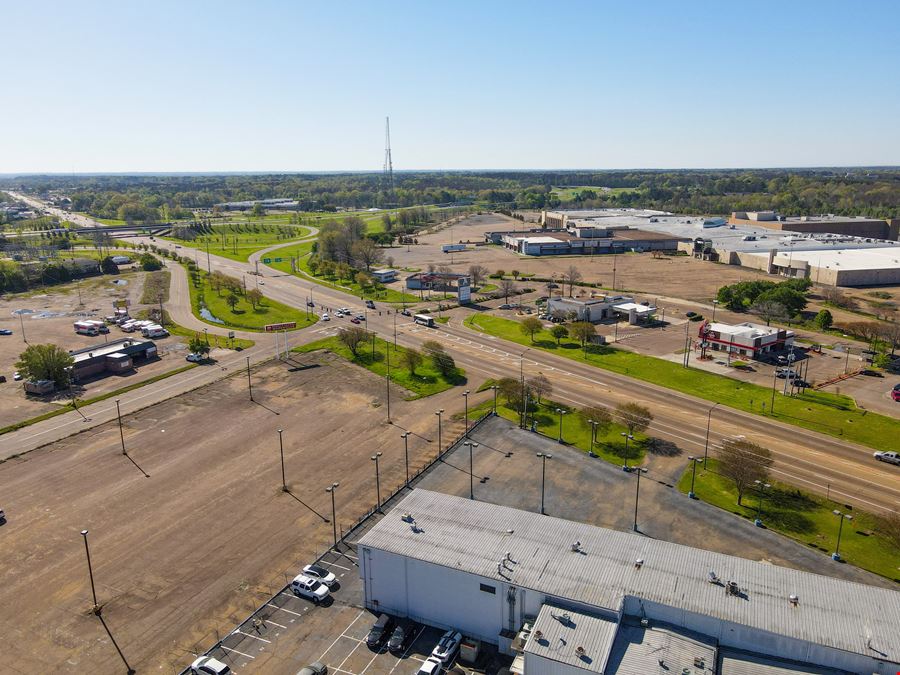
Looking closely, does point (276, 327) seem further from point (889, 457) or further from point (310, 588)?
point (889, 457)

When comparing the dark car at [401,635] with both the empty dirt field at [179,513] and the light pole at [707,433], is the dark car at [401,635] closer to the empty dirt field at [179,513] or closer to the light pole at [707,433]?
the empty dirt field at [179,513]

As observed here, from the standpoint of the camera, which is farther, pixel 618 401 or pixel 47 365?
pixel 47 365

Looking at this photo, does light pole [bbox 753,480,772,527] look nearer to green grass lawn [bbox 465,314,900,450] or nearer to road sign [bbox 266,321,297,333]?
green grass lawn [bbox 465,314,900,450]

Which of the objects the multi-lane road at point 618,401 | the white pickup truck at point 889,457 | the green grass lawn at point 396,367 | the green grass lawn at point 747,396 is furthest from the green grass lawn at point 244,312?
the white pickup truck at point 889,457

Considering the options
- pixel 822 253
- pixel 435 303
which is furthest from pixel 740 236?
pixel 435 303

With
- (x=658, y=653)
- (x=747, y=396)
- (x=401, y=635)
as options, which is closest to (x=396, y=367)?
(x=747, y=396)

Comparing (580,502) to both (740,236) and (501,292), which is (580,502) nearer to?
(501,292)
